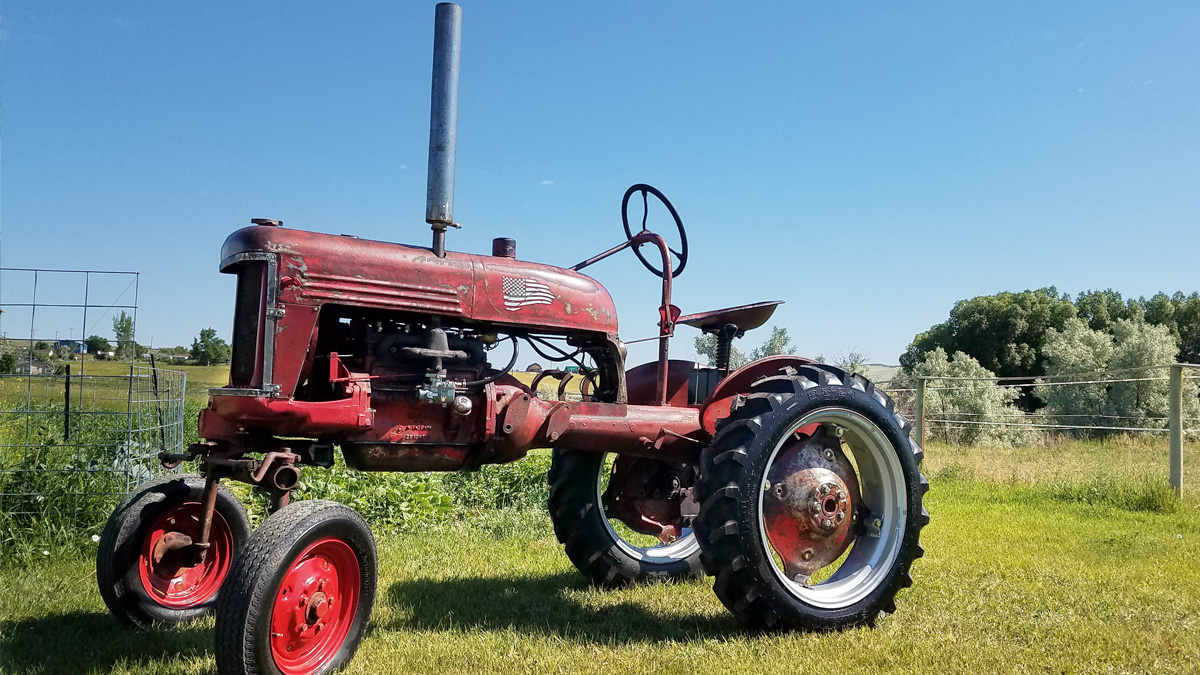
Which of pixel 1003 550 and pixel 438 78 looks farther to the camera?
pixel 1003 550

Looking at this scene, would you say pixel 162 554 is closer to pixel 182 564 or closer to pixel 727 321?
pixel 182 564

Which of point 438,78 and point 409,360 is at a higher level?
point 438,78

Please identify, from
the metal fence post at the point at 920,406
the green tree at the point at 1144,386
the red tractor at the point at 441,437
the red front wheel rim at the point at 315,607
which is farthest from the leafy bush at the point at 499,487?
the green tree at the point at 1144,386

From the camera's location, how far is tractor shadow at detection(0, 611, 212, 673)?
11.2 ft

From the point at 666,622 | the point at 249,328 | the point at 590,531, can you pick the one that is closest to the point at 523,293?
the point at 249,328

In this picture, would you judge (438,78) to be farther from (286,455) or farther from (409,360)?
(286,455)

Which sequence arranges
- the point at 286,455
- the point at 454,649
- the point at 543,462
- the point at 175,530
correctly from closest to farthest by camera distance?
the point at 286,455
the point at 454,649
the point at 175,530
the point at 543,462

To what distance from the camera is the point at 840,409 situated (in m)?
4.39

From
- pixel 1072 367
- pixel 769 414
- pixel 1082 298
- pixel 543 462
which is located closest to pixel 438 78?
pixel 769 414

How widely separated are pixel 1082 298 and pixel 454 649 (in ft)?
131

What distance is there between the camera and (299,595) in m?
3.22

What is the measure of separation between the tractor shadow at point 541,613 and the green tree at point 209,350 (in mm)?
1557

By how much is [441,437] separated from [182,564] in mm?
1406

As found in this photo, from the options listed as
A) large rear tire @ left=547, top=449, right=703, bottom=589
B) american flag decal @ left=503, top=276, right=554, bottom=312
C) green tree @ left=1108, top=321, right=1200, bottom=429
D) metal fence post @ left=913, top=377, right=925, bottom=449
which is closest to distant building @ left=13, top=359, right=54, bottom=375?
large rear tire @ left=547, top=449, right=703, bottom=589
